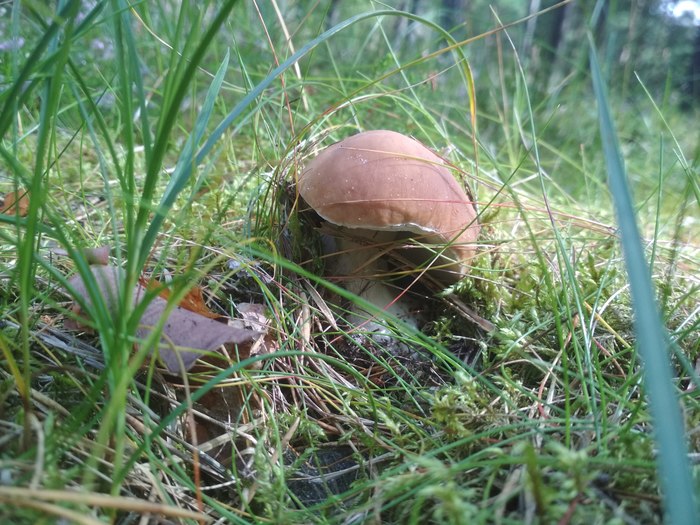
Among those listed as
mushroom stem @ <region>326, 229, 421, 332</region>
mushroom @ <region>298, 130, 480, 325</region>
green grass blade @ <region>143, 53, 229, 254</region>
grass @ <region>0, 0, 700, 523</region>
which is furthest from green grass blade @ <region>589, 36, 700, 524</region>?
mushroom stem @ <region>326, 229, 421, 332</region>

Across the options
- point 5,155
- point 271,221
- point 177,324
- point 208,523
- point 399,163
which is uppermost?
point 399,163

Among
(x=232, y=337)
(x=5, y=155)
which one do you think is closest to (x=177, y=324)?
(x=232, y=337)

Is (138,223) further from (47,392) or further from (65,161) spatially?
(65,161)

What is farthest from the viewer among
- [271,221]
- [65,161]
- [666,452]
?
[65,161]

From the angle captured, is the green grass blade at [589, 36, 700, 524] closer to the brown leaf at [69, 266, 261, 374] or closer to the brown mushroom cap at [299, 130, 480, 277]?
the brown leaf at [69, 266, 261, 374]

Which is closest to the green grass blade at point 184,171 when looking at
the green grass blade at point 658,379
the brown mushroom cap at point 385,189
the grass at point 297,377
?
the grass at point 297,377

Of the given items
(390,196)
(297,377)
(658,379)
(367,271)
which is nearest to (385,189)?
(390,196)
